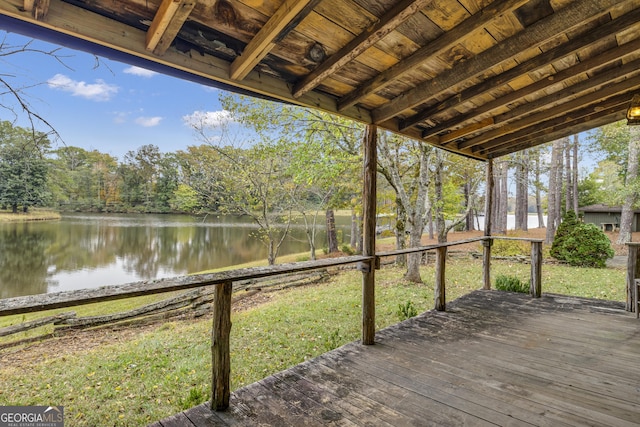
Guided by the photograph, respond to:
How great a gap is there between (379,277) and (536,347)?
18.8 ft

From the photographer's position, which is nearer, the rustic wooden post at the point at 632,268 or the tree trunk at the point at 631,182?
the rustic wooden post at the point at 632,268

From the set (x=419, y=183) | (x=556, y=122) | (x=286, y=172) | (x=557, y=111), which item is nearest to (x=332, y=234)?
(x=286, y=172)

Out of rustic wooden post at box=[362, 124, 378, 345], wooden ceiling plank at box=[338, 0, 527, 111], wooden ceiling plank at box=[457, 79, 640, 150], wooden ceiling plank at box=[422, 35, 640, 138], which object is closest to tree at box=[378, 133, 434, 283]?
wooden ceiling plank at box=[457, 79, 640, 150]

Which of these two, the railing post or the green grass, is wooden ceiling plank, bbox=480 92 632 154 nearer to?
the railing post

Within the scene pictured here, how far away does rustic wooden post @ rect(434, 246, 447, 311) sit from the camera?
4.10 meters

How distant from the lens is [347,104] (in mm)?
2777

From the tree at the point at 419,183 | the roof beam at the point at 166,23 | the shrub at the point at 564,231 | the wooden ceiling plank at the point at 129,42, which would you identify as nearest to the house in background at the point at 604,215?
the shrub at the point at 564,231

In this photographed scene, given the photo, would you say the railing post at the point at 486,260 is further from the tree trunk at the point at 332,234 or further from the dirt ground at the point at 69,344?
the tree trunk at the point at 332,234

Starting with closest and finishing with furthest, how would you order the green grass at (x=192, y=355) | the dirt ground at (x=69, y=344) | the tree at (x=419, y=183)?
the green grass at (x=192, y=355)
the dirt ground at (x=69, y=344)
the tree at (x=419, y=183)

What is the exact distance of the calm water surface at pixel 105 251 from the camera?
367 inches

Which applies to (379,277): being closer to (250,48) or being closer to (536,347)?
(536,347)

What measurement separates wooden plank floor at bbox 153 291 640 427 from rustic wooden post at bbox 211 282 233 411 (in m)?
0.10

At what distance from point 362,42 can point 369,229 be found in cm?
180

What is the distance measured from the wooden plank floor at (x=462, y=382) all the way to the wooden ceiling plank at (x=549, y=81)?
2458 millimetres
